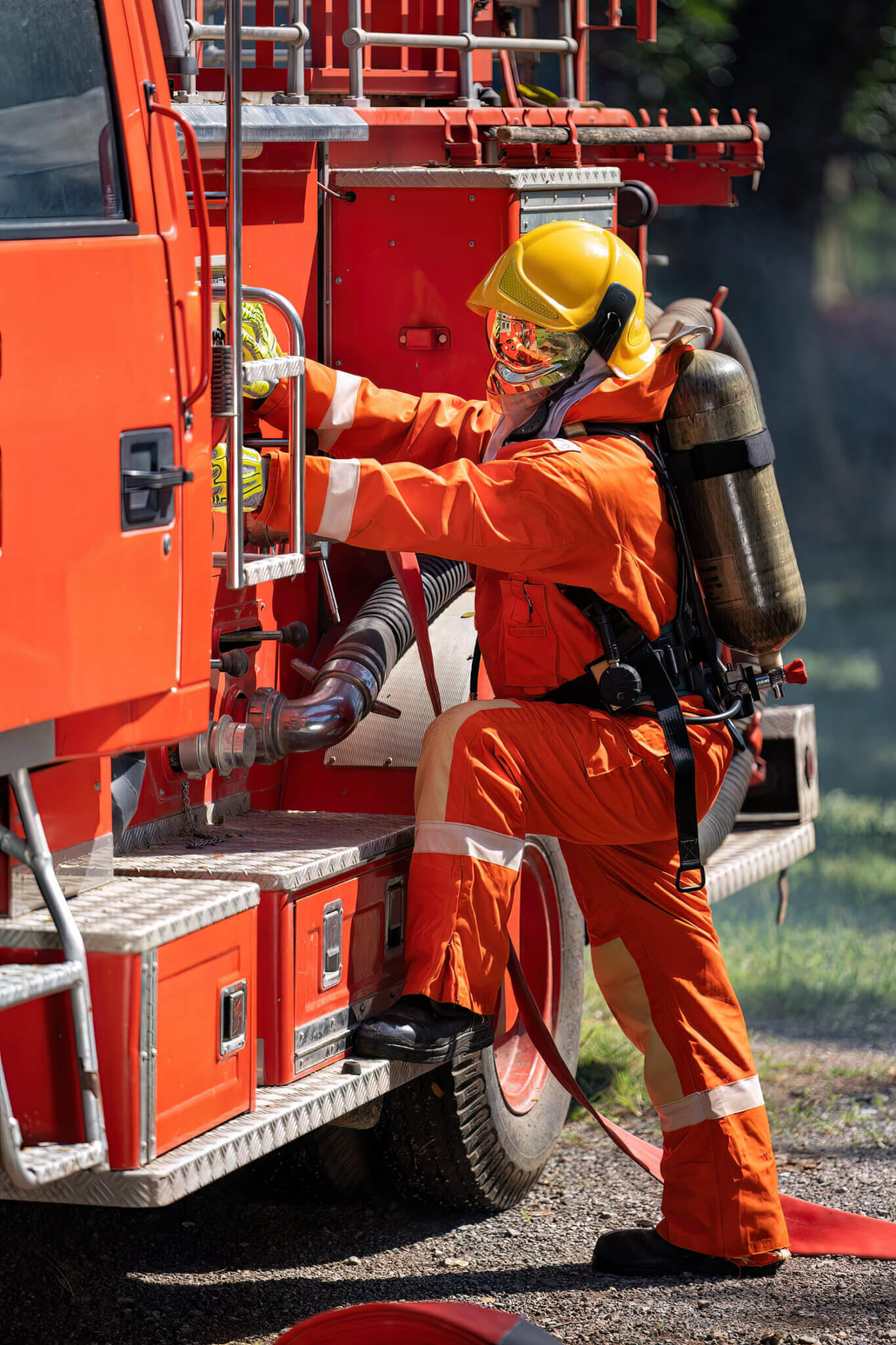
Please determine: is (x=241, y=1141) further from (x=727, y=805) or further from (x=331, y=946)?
(x=727, y=805)

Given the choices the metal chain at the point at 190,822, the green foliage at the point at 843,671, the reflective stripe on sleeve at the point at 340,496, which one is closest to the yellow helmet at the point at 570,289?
the reflective stripe on sleeve at the point at 340,496

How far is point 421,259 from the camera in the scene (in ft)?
14.6

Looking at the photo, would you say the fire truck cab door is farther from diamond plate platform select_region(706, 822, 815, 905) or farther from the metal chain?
diamond plate platform select_region(706, 822, 815, 905)

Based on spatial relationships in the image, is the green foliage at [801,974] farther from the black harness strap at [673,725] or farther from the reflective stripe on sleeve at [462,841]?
the reflective stripe on sleeve at [462,841]

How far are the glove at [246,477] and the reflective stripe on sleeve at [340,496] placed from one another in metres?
0.13

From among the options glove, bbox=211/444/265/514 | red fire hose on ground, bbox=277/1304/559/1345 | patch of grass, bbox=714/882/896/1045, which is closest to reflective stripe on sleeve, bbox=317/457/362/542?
glove, bbox=211/444/265/514

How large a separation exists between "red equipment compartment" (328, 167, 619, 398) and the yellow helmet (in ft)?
1.23

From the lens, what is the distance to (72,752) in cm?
304

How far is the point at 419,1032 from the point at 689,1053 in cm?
66

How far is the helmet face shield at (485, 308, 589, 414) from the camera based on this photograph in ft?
13.1

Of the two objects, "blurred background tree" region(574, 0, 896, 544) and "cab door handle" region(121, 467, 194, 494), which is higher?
"blurred background tree" region(574, 0, 896, 544)

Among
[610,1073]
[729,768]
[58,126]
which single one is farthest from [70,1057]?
[610,1073]

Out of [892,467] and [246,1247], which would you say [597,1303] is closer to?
[246,1247]

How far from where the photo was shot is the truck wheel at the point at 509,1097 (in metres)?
4.36
